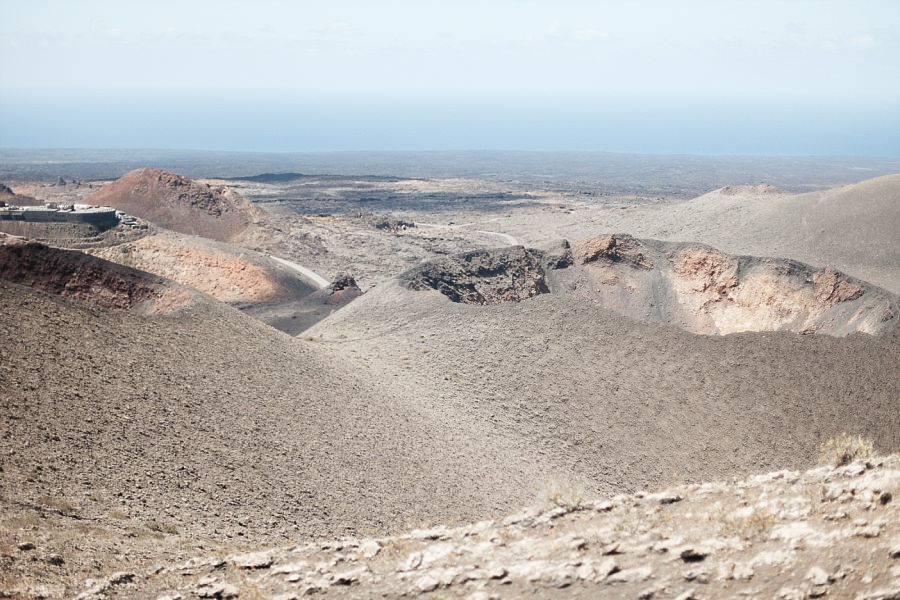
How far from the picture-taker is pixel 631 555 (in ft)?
28.3

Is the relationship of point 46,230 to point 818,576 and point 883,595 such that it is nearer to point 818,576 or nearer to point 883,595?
point 818,576

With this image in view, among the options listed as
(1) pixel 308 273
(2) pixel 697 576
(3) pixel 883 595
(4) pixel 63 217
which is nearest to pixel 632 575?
(2) pixel 697 576

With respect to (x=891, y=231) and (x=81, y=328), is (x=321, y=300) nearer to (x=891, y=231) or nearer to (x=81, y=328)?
(x=81, y=328)

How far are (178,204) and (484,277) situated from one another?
3960cm

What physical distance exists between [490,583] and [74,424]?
9.52 meters

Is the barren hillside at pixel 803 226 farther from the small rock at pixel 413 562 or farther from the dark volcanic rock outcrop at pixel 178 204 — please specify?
the small rock at pixel 413 562

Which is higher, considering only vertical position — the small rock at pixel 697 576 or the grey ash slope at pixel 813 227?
the grey ash slope at pixel 813 227

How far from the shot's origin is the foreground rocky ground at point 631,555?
765 cm

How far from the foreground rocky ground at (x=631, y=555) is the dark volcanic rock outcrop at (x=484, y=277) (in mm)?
20341

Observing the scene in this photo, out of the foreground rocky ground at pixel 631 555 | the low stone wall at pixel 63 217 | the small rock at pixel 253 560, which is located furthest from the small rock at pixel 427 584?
the low stone wall at pixel 63 217

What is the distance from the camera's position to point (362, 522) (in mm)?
14656

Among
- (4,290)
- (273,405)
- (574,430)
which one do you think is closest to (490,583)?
(273,405)

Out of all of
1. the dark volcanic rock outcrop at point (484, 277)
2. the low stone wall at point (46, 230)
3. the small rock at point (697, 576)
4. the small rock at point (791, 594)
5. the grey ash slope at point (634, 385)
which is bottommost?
the grey ash slope at point (634, 385)

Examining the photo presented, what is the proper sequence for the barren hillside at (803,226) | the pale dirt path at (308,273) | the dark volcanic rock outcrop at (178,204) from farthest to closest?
the dark volcanic rock outcrop at (178,204)
the barren hillside at (803,226)
the pale dirt path at (308,273)
